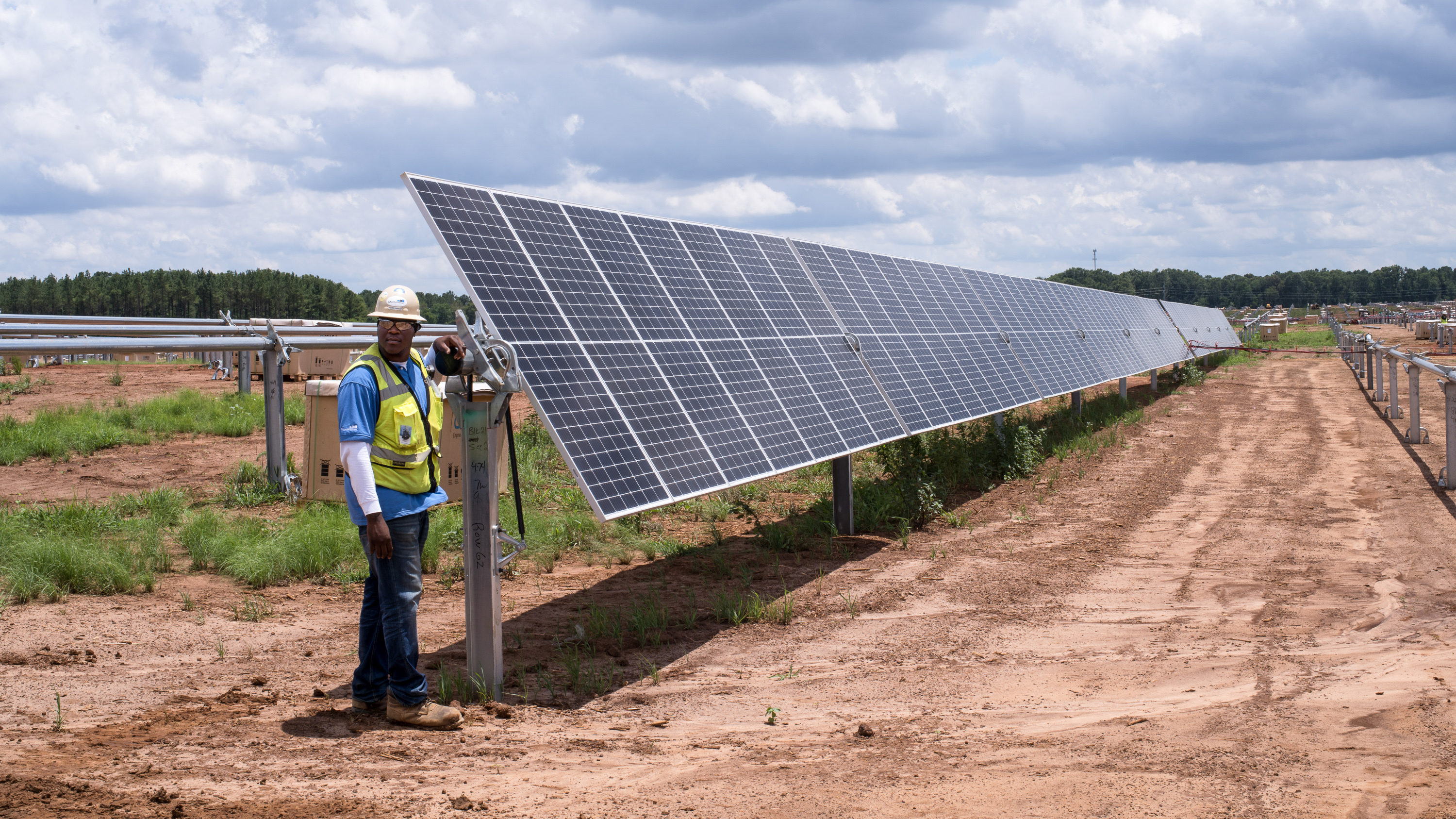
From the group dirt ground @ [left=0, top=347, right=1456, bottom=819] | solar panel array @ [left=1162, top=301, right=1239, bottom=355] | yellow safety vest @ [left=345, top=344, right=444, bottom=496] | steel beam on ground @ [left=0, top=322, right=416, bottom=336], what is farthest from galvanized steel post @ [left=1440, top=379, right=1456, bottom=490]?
solar panel array @ [left=1162, top=301, right=1239, bottom=355]

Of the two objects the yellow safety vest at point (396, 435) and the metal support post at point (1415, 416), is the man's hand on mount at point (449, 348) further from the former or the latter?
the metal support post at point (1415, 416)

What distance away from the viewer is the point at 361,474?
5.44 metres

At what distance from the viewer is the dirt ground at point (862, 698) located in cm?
465

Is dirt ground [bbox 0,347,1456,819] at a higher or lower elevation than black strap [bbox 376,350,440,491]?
lower

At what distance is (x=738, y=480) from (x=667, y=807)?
3338 mm

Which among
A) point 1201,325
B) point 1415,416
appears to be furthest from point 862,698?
point 1201,325

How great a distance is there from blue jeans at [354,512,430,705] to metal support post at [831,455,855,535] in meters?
5.98

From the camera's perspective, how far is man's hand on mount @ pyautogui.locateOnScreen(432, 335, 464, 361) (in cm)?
570

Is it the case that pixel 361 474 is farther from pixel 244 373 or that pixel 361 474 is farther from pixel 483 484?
pixel 244 373

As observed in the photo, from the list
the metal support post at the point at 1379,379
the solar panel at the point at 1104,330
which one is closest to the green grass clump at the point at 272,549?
the solar panel at the point at 1104,330

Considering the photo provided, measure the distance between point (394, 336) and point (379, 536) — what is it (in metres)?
1.16

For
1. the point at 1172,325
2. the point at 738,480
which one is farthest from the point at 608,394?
the point at 1172,325

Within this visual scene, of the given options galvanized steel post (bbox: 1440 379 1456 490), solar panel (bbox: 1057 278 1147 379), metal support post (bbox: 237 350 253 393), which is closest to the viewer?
galvanized steel post (bbox: 1440 379 1456 490)

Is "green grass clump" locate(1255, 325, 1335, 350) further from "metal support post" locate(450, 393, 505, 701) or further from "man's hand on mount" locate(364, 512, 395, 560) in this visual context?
"man's hand on mount" locate(364, 512, 395, 560)
